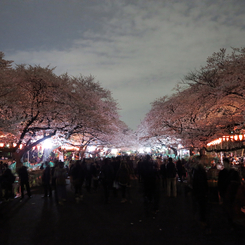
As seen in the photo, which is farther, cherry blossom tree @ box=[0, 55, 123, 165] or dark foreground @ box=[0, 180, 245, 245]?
cherry blossom tree @ box=[0, 55, 123, 165]

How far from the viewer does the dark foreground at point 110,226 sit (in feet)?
16.6

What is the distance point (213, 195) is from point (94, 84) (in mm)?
29134

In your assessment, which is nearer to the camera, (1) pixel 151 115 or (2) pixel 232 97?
(2) pixel 232 97

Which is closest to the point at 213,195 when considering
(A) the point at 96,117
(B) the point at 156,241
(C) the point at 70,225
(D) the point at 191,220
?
(D) the point at 191,220

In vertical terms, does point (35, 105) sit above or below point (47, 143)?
above

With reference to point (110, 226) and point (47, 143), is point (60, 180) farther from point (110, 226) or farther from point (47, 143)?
point (47, 143)

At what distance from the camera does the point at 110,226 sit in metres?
6.07

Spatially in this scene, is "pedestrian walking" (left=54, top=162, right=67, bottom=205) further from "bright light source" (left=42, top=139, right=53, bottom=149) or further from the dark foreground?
"bright light source" (left=42, top=139, right=53, bottom=149)

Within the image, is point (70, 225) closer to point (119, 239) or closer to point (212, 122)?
point (119, 239)

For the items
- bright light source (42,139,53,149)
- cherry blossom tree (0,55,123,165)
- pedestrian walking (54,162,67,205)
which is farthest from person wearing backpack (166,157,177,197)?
bright light source (42,139,53,149)

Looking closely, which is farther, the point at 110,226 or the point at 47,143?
the point at 47,143

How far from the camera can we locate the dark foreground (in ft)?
16.6

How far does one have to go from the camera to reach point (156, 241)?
4918mm

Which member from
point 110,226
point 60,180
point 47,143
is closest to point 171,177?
point 110,226
